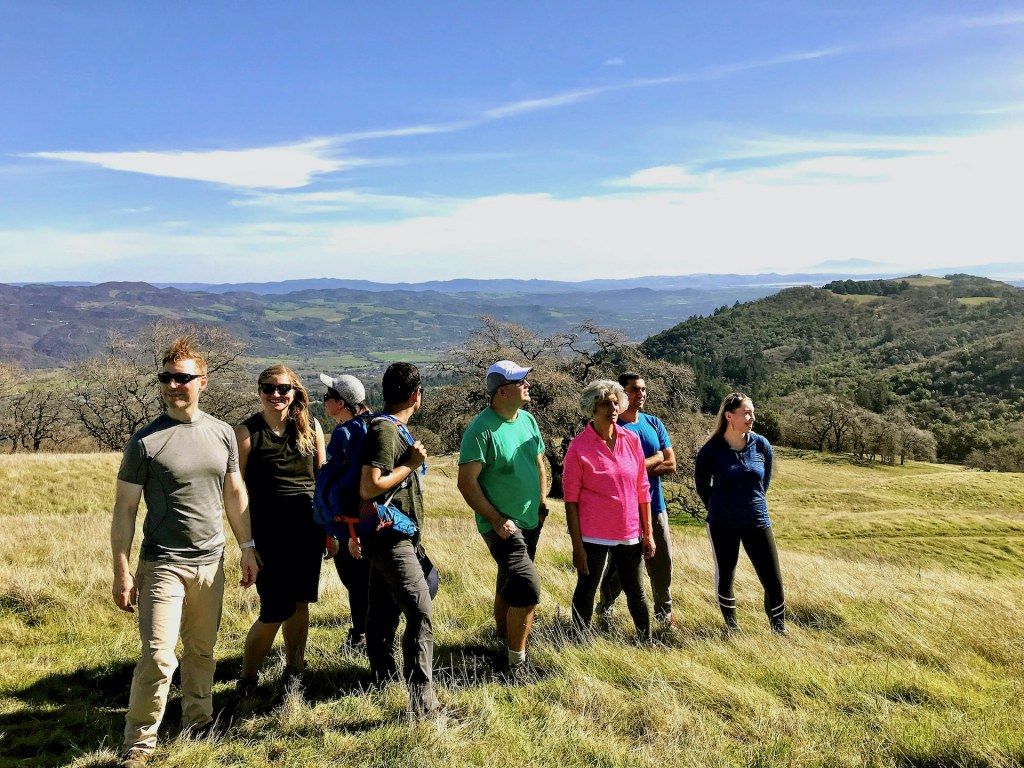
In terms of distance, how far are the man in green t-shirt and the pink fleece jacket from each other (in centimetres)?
36

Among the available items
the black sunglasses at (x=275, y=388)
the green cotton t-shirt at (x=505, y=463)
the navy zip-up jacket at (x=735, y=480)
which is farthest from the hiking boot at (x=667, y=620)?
the black sunglasses at (x=275, y=388)

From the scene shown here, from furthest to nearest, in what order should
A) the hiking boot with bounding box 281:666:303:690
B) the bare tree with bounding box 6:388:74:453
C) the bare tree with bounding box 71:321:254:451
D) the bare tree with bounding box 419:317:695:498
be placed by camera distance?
the bare tree with bounding box 6:388:74:453 < the bare tree with bounding box 71:321:254:451 < the bare tree with bounding box 419:317:695:498 < the hiking boot with bounding box 281:666:303:690

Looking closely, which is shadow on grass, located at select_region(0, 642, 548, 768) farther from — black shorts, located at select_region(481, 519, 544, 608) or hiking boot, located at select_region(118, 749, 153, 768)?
black shorts, located at select_region(481, 519, 544, 608)

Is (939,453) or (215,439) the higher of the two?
(215,439)

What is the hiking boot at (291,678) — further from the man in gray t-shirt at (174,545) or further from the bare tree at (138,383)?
the bare tree at (138,383)

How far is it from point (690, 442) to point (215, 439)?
2861 centimetres

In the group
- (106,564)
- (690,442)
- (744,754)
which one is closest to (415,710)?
(744,754)

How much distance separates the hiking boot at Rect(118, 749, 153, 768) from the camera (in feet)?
10.1

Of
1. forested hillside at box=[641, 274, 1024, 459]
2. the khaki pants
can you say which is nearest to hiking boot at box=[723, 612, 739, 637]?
the khaki pants

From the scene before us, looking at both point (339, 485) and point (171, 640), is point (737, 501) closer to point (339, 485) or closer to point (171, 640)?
point (339, 485)

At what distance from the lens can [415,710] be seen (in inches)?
139

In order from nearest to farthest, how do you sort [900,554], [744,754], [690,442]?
[744,754]
[900,554]
[690,442]

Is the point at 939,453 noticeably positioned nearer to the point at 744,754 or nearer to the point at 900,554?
the point at 900,554

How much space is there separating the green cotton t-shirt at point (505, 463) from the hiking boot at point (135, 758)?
210cm
